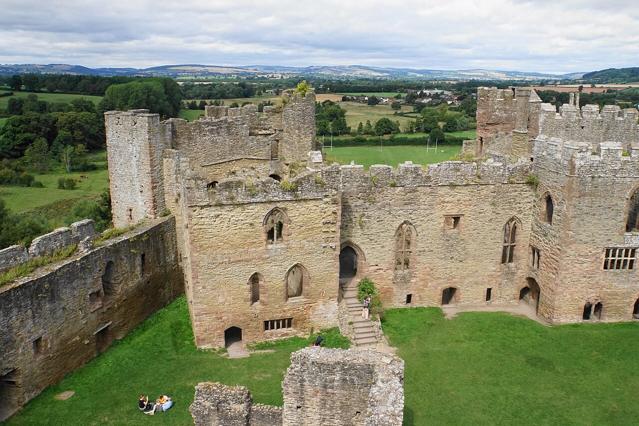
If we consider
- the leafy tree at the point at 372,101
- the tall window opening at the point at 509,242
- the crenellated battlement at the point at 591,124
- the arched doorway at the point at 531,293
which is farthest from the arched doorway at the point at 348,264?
the leafy tree at the point at 372,101

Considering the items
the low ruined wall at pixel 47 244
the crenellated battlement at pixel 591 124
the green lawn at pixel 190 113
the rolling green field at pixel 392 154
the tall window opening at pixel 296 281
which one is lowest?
the rolling green field at pixel 392 154

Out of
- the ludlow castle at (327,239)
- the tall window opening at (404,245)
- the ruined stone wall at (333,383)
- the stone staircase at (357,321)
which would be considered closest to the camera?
the ruined stone wall at (333,383)

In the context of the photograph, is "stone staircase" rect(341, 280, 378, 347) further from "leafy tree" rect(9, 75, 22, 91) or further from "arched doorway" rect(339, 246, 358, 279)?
"leafy tree" rect(9, 75, 22, 91)

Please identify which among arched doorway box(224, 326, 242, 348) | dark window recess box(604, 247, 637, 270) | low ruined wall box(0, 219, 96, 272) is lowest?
arched doorway box(224, 326, 242, 348)

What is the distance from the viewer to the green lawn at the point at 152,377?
17.2 m

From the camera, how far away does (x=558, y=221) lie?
22.3m

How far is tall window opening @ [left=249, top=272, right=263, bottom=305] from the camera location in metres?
21.0

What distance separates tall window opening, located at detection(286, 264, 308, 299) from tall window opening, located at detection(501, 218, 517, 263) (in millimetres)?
9266

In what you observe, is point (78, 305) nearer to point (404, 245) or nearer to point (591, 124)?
point (404, 245)

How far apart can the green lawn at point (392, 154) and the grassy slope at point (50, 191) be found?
2638 cm

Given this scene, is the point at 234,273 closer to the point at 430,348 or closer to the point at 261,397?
the point at 261,397

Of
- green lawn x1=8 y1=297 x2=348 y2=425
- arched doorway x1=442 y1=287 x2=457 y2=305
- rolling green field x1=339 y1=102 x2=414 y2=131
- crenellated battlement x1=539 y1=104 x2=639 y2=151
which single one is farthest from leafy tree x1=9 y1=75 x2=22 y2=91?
crenellated battlement x1=539 y1=104 x2=639 y2=151

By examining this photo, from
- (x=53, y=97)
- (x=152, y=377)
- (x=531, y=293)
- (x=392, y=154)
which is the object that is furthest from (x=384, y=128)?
(x=152, y=377)

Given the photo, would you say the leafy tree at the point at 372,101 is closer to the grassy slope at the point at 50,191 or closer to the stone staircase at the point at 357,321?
the grassy slope at the point at 50,191
